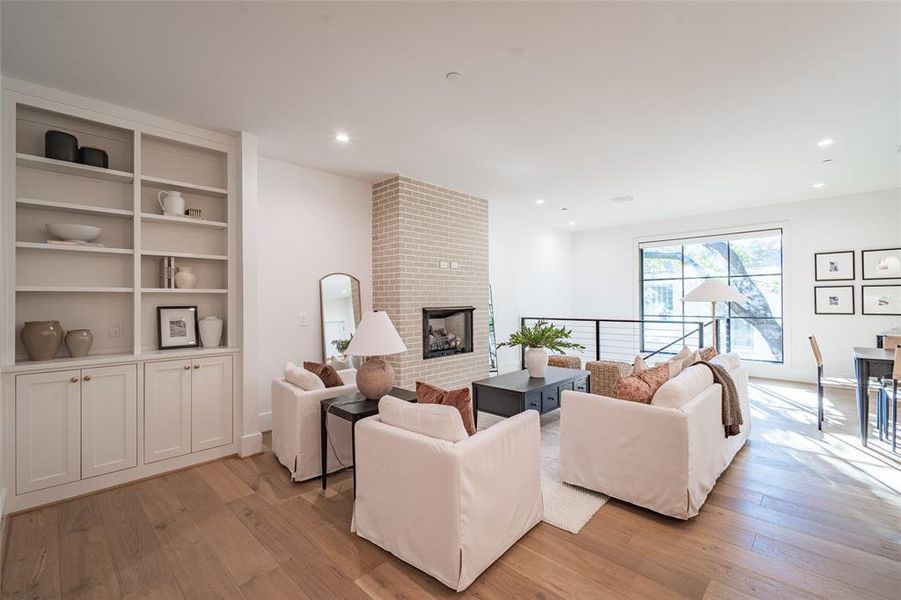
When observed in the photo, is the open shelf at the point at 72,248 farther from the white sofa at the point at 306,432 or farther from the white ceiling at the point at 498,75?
the white sofa at the point at 306,432

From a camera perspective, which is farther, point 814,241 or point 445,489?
point 814,241

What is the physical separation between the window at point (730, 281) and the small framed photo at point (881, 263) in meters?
0.94

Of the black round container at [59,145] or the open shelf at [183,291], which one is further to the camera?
the open shelf at [183,291]

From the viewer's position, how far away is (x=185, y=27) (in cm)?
210

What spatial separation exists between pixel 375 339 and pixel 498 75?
185cm

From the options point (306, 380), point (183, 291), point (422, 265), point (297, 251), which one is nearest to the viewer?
point (306, 380)

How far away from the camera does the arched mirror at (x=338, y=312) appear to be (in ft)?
14.6

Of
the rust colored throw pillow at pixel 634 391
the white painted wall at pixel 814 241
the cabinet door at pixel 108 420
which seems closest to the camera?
the rust colored throw pillow at pixel 634 391

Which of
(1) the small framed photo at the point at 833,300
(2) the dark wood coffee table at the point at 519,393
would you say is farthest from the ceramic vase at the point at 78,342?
(1) the small framed photo at the point at 833,300

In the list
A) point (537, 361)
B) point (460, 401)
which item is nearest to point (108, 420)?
point (460, 401)

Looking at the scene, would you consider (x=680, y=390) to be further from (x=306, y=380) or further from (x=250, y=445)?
(x=250, y=445)

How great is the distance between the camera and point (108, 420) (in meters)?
2.83

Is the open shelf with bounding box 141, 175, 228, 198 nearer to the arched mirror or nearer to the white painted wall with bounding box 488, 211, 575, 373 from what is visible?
the arched mirror

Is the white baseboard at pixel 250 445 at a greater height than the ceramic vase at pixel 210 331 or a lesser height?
lesser
